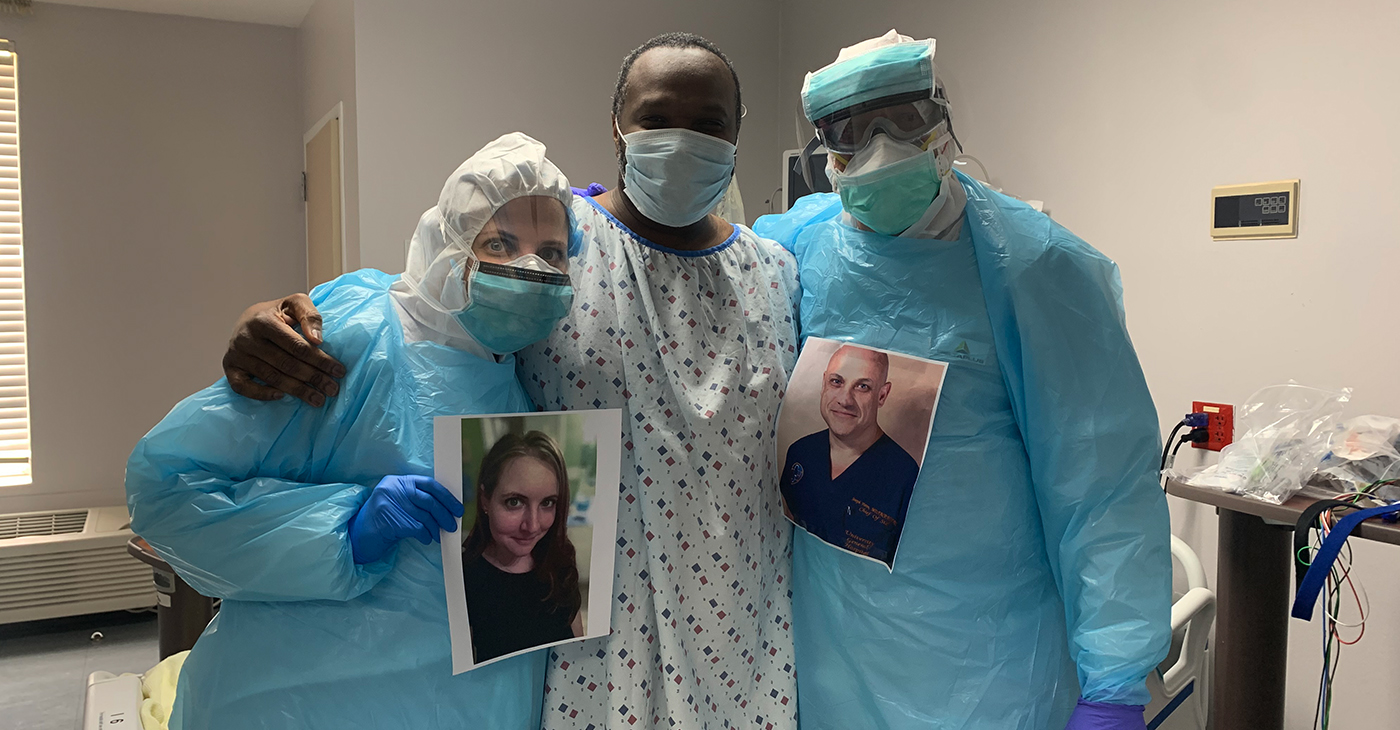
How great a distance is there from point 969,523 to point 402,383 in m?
0.71

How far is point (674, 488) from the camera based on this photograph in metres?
1.07

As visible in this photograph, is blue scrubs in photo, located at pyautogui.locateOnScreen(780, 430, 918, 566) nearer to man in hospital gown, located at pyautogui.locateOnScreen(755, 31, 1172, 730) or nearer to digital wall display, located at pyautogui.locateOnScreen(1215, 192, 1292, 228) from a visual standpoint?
man in hospital gown, located at pyautogui.locateOnScreen(755, 31, 1172, 730)

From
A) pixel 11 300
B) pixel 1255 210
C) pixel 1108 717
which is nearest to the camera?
pixel 1108 717

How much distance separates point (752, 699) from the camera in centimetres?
113

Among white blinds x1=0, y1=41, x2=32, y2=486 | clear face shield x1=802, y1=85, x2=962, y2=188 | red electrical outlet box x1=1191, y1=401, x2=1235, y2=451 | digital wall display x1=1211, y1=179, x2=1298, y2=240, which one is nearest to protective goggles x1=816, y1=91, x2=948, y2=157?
clear face shield x1=802, y1=85, x2=962, y2=188

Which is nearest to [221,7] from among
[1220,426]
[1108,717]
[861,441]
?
[861,441]

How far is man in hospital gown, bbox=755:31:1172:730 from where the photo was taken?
1076mm

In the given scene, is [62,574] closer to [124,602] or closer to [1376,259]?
[124,602]

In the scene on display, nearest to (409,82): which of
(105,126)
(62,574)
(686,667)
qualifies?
(105,126)

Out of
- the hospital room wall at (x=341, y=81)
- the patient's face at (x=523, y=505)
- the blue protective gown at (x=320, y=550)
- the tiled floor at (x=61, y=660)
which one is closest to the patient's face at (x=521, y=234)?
the blue protective gown at (x=320, y=550)

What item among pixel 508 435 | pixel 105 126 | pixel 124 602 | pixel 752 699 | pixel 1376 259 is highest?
pixel 105 126

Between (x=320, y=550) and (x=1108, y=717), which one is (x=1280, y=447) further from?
(x=320, y=550)

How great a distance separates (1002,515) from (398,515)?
2.39 feet

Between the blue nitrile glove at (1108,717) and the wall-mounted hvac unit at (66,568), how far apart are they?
3.70m
